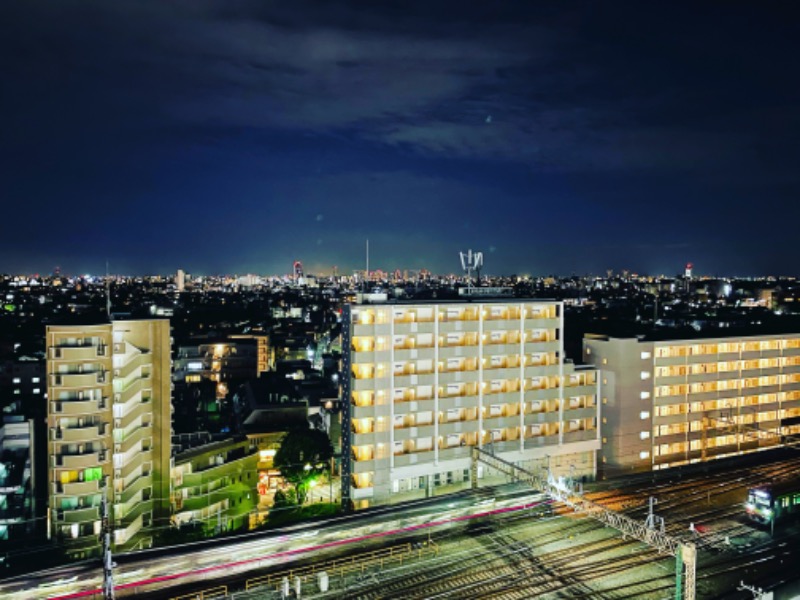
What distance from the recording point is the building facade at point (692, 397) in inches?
1378

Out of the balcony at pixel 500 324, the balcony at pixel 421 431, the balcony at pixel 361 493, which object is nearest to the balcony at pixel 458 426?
the balcony at pixel 421 431

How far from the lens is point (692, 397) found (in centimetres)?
3650

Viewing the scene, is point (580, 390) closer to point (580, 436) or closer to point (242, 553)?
point (580, 436)

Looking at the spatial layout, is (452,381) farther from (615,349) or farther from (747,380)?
(747,380)

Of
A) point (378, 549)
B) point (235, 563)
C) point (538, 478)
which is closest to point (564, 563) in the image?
point (538, 478)

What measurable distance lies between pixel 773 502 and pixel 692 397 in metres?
12.9

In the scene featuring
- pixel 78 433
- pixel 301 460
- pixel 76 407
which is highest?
pixel 76 407

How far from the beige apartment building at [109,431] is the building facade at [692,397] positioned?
2485 cm

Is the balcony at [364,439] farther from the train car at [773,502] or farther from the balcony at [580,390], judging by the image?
the train car at [773,502]

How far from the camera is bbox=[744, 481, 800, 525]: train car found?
79.2ft

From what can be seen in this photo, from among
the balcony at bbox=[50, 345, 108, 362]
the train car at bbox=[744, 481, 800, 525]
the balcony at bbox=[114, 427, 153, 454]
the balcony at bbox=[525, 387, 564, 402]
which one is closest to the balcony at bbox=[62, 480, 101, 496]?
the balcony at bbox=[114, 427, 153, 454]

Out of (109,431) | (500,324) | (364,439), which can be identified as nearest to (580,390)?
(500,324)

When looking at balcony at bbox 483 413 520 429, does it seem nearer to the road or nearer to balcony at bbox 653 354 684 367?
Answer: the road

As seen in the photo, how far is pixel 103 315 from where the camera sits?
92.4 ft
